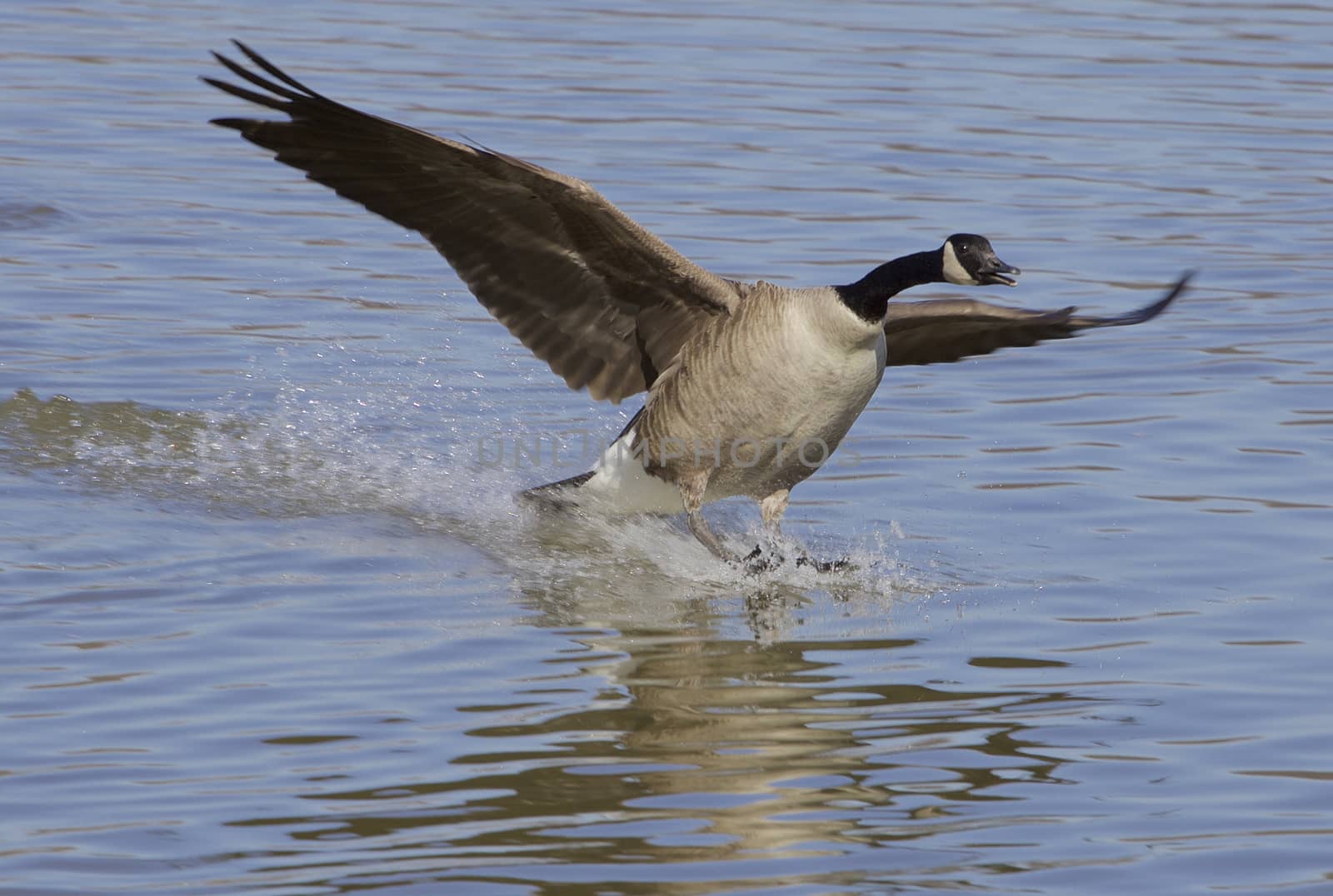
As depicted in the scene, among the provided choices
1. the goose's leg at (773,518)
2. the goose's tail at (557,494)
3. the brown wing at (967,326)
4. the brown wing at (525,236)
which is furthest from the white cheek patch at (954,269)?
the goose's tail at (557,494)

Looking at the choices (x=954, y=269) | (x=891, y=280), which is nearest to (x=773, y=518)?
(x=891, y=280)

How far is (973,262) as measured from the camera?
6.93 meters

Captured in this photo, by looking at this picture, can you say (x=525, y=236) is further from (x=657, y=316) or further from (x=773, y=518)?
(x=773, y=518)

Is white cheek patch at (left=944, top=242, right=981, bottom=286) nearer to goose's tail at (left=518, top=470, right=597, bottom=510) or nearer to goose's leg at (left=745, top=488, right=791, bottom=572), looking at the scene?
goose's leg at (left=745, top=488, right=791, bottom=572)

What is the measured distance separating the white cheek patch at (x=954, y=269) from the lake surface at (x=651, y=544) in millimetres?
1109

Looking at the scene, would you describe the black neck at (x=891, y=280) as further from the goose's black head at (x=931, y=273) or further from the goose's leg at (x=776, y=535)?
the goose's leg at (x=776, y=535)

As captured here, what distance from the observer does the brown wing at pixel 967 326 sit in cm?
759

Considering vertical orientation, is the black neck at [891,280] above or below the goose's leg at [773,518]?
above

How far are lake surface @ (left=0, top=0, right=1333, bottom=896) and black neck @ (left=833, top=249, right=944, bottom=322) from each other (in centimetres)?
98

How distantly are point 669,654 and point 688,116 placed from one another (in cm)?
1037

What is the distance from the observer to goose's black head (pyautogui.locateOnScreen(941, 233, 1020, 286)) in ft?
22.7

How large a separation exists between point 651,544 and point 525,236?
1.42m

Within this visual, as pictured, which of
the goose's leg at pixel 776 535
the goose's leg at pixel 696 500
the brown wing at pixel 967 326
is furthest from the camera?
the goose's leg at pixel 696 500

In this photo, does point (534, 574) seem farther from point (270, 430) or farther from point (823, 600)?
point (270, 430)
